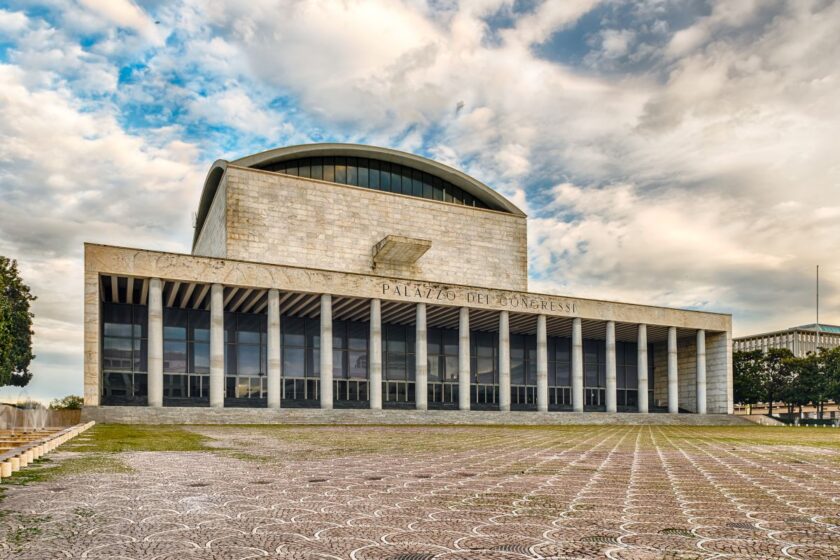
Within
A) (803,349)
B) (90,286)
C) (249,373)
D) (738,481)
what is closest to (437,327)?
(249,373)

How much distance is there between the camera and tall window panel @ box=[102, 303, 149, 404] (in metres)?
52.0

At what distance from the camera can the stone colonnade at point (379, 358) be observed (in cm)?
4350

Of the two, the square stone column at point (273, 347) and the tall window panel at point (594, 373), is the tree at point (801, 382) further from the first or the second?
the square stone column at point (273, 347)

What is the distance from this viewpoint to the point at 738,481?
1235 centimetres

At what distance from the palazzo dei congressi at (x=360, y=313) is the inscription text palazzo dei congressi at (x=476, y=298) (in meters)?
0.12

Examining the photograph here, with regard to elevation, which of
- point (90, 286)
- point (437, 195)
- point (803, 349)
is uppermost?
point (437, 195)

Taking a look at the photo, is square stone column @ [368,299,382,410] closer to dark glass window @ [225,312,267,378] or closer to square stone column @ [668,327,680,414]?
dark glass window @ [225,312,267,378]

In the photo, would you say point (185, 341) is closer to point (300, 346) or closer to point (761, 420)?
point (300, 346)

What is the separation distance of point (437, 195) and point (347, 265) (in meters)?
13.6

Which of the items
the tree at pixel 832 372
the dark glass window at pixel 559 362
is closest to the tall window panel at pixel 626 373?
the dark glass window at pixel 559 362

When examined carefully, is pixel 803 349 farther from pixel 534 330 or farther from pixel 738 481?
pixel 738 481

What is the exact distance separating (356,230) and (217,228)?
11995mm

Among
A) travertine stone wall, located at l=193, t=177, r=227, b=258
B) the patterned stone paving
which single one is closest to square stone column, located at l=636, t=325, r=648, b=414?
travertine stone wall, located at l=193, t=177, r=227, b=258

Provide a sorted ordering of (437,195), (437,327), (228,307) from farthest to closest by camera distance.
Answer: (437,195)
(437,327)
(228,307)
